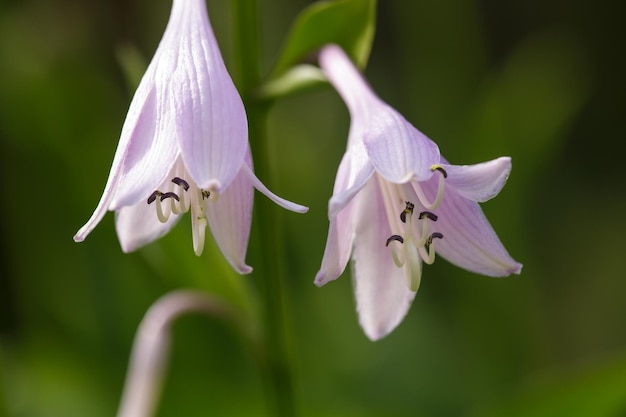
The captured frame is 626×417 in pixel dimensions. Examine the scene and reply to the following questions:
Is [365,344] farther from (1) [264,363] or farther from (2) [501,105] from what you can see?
(1) [264,363]

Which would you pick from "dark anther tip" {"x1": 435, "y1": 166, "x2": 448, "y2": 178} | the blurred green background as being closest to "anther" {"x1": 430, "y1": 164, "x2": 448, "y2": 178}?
"dark anther tip" {"x1": 435, "y1": 166, "x2": 448, "y2": 178}

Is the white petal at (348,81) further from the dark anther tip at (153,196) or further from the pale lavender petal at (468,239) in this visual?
the dark anther tip at (153,196)

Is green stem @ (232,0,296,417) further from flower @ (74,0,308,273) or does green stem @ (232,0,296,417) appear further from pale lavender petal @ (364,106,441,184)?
pale lavender petal @ (364,106,441,184)

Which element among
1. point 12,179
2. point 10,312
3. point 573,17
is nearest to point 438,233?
point 12,179

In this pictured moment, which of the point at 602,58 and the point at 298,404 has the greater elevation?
the point at 602,58

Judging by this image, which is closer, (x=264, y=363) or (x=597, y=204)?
(x=264, y=363)

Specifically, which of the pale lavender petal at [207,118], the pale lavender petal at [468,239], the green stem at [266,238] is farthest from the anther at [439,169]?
the green stem at [266,238]
